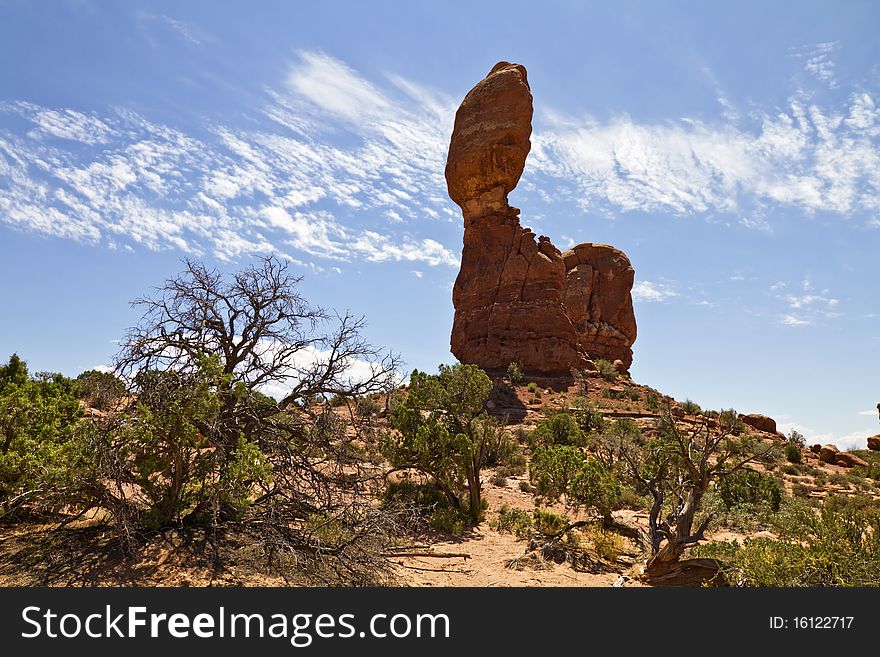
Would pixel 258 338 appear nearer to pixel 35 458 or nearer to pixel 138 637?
pixel 35 458

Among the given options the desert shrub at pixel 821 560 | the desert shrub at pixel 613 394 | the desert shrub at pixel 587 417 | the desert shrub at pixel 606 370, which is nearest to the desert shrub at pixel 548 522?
the desert shrub at pixel 821 560

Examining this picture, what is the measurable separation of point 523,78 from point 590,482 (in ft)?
137

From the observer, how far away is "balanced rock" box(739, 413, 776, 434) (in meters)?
38.5

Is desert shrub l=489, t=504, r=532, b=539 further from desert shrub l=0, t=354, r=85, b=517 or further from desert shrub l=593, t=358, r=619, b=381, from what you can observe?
desert shrub l=593, t=358, r=619, b=381

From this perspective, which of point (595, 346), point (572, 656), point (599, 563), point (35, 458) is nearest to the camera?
point (572, 656)

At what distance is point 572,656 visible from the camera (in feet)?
18.4

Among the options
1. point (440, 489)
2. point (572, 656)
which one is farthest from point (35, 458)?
A: point (440, 489)

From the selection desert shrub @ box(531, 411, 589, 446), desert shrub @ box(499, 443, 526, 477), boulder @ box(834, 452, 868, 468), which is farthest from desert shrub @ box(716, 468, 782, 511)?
boulder @ box(834, 452, 868, 468)

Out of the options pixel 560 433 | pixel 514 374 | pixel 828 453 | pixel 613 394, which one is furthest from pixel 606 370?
pixel 560 433

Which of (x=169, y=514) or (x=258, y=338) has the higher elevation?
(x=258, y=338)

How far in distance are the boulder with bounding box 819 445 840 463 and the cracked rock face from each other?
17.5m

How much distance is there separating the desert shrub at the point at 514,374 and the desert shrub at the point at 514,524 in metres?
24.9

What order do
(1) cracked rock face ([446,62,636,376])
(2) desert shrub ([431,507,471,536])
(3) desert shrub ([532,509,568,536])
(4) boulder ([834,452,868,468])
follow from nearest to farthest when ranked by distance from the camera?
(3) desert shrub ([532,509,568,536]) < (2) desert shrub ([431,507,471,536]) < (4) boulder ([834,452,868,468]) < (1) cracked rock face ([446,62,636,376])

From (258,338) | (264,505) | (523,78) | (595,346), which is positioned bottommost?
(264,505)
